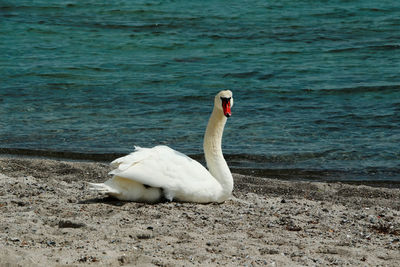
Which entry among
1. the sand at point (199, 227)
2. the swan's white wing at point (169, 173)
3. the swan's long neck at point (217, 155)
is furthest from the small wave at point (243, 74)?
the swan's white wing at point (169, 173)

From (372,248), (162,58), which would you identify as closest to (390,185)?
(372,248)

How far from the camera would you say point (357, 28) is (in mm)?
20500

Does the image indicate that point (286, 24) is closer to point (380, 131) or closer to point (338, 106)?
point (338, 106)

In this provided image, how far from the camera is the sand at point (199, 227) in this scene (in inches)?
203

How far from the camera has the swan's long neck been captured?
716 cm

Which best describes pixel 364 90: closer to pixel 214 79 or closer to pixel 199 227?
pixel 214 79

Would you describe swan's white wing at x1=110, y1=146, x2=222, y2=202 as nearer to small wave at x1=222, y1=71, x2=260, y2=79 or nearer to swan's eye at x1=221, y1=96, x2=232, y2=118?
swan's eye at x1=221, y1=96, x2=232, y2=118

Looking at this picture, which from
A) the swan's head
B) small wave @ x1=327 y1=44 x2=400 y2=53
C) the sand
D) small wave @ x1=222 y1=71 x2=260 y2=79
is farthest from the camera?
small wave @ x1=327 y1=44 x2=400 y2=53

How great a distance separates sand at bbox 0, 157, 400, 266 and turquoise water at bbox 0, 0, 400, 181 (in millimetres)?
2031

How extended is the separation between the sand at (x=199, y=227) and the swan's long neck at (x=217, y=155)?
0.24 m

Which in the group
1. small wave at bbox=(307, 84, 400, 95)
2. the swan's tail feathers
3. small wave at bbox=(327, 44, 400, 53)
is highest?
small wave at bbox=(327, 44, 400, 53)

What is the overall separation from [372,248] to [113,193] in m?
2.51

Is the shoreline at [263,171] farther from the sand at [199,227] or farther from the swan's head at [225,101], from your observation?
the swan's head at [225,101]

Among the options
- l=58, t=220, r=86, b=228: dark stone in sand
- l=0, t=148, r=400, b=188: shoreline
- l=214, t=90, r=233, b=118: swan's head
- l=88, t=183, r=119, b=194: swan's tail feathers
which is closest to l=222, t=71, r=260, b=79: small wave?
l=0, t=148, r=400, b=188: shoreline
